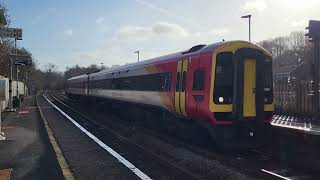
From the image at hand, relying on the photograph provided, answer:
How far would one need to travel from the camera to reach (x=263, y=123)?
44.6 ft

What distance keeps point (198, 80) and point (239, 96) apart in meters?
1.43

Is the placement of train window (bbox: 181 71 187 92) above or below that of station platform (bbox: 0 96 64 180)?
above

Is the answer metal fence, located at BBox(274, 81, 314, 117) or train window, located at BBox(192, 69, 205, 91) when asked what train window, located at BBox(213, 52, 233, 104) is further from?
metal fence, located at BBox(274, 81, 314, 117)

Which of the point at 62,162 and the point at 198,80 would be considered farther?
the point at 198,80

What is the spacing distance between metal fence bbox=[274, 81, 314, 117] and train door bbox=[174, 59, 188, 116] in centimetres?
665

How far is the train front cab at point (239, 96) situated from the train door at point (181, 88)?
2042 millimetres

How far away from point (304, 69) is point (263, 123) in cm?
5301

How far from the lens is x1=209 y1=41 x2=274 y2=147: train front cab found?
1333cm

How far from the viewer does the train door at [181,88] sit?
15.4 metres

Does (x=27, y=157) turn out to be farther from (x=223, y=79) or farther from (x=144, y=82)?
(x=144, y=82)

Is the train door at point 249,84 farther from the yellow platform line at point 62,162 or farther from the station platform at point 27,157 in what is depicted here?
Result: the station platform at point 27,157

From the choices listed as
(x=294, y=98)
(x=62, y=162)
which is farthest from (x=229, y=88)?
(x=294, y=98)

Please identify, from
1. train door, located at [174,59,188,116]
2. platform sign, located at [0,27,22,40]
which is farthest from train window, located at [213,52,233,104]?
platform sign, located at [0,27,22,40]

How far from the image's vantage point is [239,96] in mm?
13445
